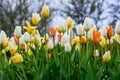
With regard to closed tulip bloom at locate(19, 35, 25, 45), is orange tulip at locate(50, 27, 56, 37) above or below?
above

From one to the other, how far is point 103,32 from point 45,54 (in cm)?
46

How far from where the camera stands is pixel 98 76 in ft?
6.79

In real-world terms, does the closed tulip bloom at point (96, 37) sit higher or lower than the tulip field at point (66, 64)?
higher

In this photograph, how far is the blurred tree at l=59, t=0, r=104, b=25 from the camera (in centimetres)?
1631

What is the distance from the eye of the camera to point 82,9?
16531 mm

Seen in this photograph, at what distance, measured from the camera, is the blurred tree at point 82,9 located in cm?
1631

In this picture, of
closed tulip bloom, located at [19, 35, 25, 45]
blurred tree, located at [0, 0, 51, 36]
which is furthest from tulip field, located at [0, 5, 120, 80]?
blurred tree, located at [0, 0, 51, 36]

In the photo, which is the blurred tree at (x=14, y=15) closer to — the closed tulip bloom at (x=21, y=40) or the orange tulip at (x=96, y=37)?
the closed tulip bloom at (x=21, y=40)

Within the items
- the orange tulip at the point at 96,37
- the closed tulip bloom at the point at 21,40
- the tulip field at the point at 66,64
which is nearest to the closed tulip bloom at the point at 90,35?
the tulip field at the point at 66,64

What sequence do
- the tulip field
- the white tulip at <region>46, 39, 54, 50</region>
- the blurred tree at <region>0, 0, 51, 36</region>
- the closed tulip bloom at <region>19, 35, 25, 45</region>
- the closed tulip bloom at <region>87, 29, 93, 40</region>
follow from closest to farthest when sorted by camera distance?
the tulip field → the closed tulip bloom at <region>87, 29, 93, 40</region> → the white tulip at <region>46, 39, 54, 50</region> → the closed tulip bloom at <region>19, 35, 25, 45</region> → the blurred tree at <region>0, 0, 51, 36</region>

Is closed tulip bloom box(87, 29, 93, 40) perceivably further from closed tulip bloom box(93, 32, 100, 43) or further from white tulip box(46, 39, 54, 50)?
white tulip box(46, 39, 54, 50)

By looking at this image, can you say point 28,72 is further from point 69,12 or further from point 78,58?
point 69,12

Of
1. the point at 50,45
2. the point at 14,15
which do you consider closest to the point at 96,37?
the point at 50,45

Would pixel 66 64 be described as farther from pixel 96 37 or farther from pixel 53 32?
pixel 53 32
